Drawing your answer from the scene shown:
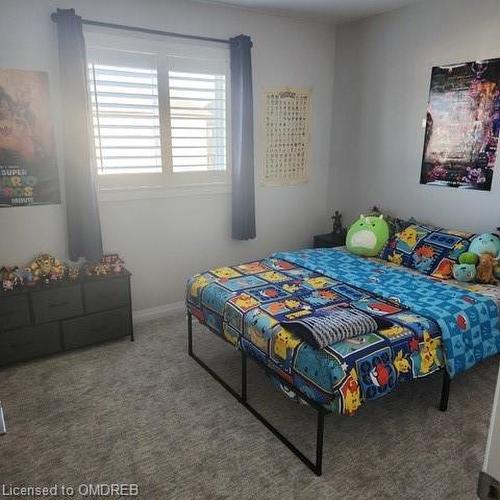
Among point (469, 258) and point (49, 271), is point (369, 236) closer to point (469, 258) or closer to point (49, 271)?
point (469, 258)

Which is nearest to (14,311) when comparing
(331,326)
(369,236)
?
(331,326)

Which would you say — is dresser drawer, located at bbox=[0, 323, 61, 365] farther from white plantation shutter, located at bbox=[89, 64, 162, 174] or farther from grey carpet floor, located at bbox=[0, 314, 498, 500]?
white plantation shutter, located at bbox=[89, 64, 162, 174]

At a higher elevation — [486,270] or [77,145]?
[77,145]

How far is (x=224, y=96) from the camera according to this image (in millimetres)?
3619

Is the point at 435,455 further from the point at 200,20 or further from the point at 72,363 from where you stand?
the point at 200,20

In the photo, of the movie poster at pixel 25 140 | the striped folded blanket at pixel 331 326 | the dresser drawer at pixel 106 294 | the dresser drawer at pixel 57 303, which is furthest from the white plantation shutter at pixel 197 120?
the striped folded blanket at pixel 331 326

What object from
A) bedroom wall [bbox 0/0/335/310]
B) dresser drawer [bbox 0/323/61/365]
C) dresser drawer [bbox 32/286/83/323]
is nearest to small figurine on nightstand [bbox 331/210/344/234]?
bedroom wall [bbox 0/0/335/310]

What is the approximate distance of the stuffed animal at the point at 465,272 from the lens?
9.23 ft

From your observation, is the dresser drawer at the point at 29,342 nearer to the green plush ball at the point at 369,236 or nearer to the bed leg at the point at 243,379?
the bed leg at the point at 243,379

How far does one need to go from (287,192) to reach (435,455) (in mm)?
2720

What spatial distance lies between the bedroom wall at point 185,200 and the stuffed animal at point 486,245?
180cm

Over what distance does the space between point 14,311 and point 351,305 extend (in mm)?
2161

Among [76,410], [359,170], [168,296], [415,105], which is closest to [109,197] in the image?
[168,296]

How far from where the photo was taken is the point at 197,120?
11.6ft
